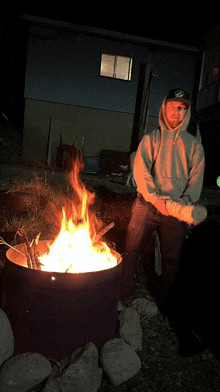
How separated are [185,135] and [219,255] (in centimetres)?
277

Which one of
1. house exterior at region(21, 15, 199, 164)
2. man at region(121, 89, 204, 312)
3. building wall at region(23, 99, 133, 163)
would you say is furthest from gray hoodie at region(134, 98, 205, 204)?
building wall at region(23, 99, 133, 163)

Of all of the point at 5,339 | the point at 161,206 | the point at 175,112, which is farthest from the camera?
the point at 175,112

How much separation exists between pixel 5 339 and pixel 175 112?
2.79 m

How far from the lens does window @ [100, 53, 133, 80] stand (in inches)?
675

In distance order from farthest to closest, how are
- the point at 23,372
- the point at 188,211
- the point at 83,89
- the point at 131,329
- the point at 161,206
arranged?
the point at 83,89
the point at 161,206
the point at 131,329
the point at 188,211
the point at 23,372

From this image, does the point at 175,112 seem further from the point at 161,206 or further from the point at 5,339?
the point at 5,339

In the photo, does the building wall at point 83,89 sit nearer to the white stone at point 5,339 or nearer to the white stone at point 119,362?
the white stone at point 5,339

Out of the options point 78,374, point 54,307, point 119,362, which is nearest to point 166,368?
point 119,362

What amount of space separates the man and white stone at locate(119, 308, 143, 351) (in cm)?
63

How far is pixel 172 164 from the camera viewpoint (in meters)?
3.53

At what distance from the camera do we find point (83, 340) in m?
2.68

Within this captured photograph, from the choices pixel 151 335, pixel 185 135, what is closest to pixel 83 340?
pixel 151 335

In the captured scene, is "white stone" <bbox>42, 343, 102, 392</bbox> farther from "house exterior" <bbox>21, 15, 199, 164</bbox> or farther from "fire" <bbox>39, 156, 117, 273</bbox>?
"house exterior" <bbox>21, 15, 199, 164</bbox>

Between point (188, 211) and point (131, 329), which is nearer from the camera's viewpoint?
point (188, 211)
